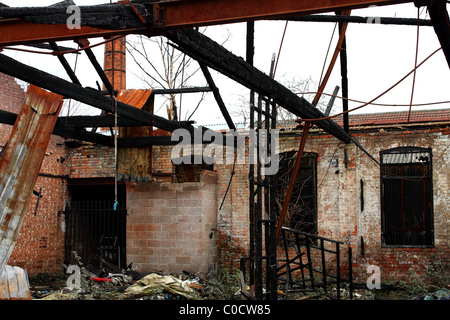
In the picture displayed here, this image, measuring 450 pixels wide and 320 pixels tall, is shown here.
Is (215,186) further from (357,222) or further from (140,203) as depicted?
(357,222)

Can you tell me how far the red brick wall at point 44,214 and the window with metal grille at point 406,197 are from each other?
29.4 ft

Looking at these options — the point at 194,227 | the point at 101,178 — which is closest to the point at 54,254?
the point at 101,178

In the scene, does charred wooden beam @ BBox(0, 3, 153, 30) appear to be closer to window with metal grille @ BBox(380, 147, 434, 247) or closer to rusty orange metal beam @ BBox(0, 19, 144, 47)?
rusty orange metal beam @ BBox(0, 19, 144, 47)

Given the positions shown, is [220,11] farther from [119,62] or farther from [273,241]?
[119,62]

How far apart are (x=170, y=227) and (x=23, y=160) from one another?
22.0 ft

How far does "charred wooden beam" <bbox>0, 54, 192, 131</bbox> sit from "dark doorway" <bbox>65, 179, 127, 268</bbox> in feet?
16.0

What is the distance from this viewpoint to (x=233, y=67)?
236 inches

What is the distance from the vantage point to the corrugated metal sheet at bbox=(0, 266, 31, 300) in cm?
722

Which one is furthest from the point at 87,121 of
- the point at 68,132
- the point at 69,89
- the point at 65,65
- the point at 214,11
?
the point at 214,11

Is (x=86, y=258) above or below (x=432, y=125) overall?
below

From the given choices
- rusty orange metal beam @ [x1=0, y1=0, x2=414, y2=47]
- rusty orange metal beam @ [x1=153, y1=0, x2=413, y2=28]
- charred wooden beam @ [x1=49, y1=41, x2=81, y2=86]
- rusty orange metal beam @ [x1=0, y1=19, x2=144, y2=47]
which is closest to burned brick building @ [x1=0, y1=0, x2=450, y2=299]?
charred wooden beam @ [x1=49, y1=41, x2=81, y2=86]

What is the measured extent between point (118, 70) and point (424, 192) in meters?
15.9

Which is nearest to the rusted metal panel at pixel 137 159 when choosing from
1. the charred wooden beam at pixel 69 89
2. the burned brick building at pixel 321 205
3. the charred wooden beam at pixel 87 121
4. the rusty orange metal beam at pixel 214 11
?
the charred wooden beam at pixel 69 89

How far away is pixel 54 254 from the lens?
13430 millimetres
